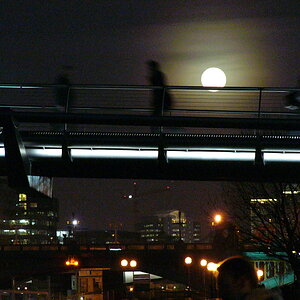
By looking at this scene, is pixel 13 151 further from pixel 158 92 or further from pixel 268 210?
pixel 268 210

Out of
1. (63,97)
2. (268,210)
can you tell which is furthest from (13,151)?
(268,210)

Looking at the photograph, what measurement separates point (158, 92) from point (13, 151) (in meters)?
4.00

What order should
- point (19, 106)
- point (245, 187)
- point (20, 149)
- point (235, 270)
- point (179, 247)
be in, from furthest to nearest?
1. point (179, 247)
2. point (245, 187)
3. point (19, 106)
4. point (20, 149)
5. point (235, 270)

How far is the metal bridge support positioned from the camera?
19.3 metres

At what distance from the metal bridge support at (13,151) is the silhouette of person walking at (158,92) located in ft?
11.5

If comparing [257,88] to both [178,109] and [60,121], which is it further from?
[60,121]

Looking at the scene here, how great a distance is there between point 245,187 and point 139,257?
37.0 m

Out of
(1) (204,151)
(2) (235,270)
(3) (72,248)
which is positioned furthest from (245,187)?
(3) (72,248)

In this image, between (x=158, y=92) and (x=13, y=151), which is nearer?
(x=13, y=151)

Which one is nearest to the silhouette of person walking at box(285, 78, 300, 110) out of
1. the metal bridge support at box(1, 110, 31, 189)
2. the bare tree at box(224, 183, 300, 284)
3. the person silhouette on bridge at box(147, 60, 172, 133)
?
the person silhouette on bridge at box(147, 60, 172, 133)

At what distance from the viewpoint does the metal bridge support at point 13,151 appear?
1927cm

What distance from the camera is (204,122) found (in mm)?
19500

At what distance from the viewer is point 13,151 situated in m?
19.3

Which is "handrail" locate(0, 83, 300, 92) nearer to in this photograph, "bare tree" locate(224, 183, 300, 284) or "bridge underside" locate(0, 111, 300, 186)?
"bridge underside" locate(0, 111, 300, 186)
